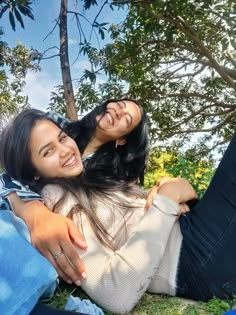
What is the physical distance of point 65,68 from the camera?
522cm

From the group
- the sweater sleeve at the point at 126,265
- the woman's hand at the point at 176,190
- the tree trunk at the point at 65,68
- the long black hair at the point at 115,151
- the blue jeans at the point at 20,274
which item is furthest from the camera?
the tree trunk at the point at 65,68

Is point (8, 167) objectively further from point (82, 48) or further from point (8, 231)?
point (82, 48)

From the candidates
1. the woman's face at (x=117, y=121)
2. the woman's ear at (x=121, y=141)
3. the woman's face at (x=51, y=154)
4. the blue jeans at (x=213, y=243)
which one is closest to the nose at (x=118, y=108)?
the woman's face at (x=117, y=121)

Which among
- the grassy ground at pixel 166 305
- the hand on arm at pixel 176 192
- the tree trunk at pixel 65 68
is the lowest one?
the grassy ground at pixel 166 305

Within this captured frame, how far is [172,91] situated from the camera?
8.09 metres

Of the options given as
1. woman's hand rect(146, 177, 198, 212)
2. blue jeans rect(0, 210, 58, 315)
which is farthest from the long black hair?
blue jeans rect(0, 210, 58, 315)

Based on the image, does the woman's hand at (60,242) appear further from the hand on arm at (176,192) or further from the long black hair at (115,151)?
the long black hair at (115,151)

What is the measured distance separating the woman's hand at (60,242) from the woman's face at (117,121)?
74 cm

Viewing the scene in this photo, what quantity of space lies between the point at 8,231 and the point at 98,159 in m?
0.83

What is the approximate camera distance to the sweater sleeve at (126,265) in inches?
62.1

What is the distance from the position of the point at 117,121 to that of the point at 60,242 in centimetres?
89

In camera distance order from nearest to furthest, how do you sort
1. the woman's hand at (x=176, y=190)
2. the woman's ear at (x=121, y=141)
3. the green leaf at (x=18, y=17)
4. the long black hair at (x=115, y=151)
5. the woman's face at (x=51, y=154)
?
the woman's hand at (x=176, y=190) → the woman's face at (x=51, y=154) → the long black hair at (x=115, y=151) → the woman's ear at (x=121, y=141) → the green leaf at (x=18, y=17)

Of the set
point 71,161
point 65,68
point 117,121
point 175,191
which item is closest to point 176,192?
point 175,191

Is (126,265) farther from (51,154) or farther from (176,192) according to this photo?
(51,154)
